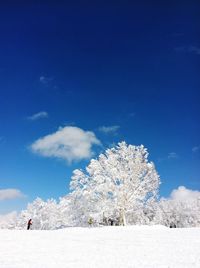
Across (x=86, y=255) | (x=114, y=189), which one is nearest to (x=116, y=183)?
(x=114, y=189)

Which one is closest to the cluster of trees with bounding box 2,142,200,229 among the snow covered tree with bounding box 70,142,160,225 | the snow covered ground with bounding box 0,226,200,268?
the snow covered tree with bounding box 70,142,160,225

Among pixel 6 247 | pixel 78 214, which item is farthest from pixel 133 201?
pixel 6 247

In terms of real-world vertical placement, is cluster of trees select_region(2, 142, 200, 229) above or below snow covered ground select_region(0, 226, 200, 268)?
above

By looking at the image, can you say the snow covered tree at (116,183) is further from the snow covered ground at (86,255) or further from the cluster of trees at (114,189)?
the snow covered ground at (86,255)

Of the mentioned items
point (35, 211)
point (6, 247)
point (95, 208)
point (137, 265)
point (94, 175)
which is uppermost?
point (35, 211)

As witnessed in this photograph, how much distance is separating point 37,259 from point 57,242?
7.62 meters

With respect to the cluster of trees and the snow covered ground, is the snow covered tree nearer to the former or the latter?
the cluster of trees

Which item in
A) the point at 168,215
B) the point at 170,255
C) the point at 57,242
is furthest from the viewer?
the point at 168,215

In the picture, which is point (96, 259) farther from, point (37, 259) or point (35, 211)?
point (35, 211)

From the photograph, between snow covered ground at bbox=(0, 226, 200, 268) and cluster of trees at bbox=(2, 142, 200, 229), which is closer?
snow covered ground at bbox=(0, 226, 200, 268)

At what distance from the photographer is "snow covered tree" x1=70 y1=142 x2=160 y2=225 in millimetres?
49500

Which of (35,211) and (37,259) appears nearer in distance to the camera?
(37,259)

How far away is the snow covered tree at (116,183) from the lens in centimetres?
4950

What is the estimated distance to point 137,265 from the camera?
1495 centimetres
